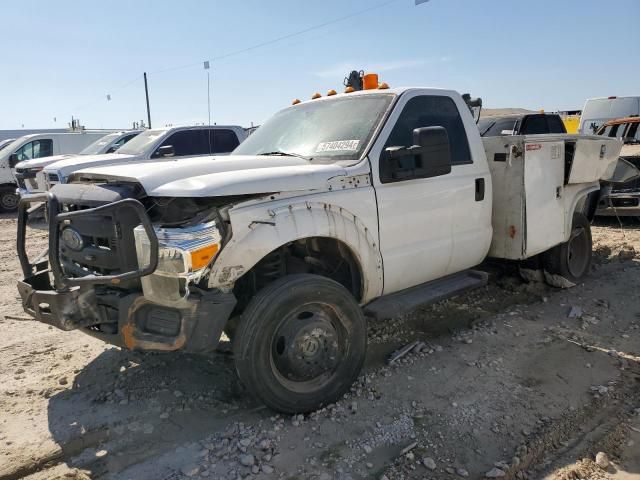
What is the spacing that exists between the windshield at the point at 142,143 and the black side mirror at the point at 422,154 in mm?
7440

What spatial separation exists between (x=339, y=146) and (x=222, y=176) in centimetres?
109

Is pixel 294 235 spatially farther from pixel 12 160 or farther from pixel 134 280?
pixel 12 160

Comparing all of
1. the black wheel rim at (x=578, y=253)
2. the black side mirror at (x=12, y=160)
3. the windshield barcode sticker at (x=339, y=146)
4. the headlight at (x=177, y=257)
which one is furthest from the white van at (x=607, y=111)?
the black side mirror at (x=12, y=160)

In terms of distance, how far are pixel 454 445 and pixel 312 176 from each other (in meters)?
1.79

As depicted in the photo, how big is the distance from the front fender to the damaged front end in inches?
3.8

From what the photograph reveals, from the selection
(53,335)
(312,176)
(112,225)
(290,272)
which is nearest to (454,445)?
(290,272)

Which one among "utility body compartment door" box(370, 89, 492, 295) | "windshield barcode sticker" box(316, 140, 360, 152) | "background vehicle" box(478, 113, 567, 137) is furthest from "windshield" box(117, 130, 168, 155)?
"utility body compartment door" box(370, 89, 492, 295)

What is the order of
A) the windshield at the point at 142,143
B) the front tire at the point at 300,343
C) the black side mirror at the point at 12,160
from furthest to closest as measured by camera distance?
1. the black side mirror at the point at 12,160
2. the windshield at the point at 142,143
3. the front tire at the point at 300,343

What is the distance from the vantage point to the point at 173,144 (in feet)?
33.2

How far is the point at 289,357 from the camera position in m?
3.23

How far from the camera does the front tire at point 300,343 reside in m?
3.06

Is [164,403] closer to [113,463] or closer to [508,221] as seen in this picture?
[113,463]

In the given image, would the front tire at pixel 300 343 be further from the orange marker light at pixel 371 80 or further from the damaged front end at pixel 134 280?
the orange marker light at pixel 371 80

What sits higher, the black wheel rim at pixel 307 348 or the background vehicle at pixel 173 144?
the background vehicle at pixel 173 144
